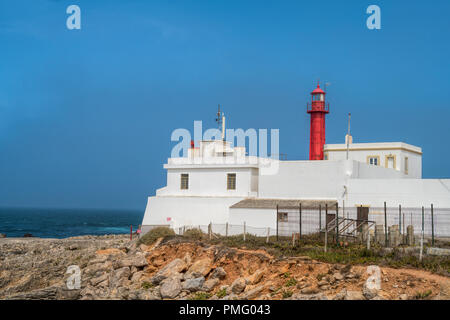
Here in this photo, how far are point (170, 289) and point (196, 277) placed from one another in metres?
1.64

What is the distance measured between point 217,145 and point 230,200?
5577 millimetres

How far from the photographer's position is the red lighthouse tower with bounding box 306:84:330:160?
43.2 m

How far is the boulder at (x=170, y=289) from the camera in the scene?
19.2 m

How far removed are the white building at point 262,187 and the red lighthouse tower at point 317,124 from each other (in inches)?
206

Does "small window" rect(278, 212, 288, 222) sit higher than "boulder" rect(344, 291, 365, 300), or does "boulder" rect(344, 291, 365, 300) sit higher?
"small window" rect(278, 212, 288, 222)

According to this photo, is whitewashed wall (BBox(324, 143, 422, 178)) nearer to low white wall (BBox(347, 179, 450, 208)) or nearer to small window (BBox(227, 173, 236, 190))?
small window (BBox(227, 173, 236, 190))

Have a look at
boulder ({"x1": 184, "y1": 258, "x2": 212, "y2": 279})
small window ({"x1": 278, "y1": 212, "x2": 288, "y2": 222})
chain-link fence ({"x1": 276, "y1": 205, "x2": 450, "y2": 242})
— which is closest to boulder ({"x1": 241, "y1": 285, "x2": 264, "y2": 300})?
boulder ({"x1": 184, "y1": 258, "x2": 212, "y2": 279})

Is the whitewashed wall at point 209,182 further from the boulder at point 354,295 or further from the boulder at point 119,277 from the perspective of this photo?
the boulder at point 354,295

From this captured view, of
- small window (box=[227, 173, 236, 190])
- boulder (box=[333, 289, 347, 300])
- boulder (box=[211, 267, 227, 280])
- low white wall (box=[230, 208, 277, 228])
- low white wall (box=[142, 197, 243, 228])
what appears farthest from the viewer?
small window (box=[227, 173, 236, 190])

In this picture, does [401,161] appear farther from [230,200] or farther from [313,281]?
[313,281]

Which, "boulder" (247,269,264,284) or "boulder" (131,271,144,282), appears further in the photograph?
"boulder" (131,271,144,282)

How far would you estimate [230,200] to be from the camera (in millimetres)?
33750

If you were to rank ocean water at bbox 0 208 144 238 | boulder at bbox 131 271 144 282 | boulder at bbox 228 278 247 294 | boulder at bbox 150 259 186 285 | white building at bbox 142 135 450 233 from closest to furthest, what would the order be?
boulder at bbox 228 278 247 294 → boulder at bbox 150 259 186 285 → boulder at bbox 131 271 144 282 → white building at bbox 142 135 450 233 → ocean water at bbox 0 208 144 238
